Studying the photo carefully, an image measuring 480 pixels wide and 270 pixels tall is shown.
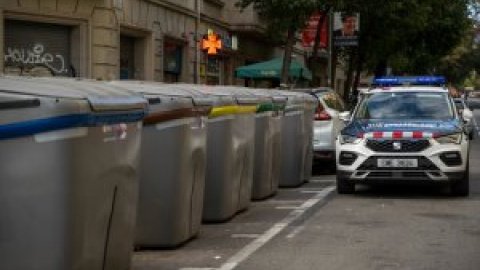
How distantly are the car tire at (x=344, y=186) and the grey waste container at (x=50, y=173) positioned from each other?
725cm

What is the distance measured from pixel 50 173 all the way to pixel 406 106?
882 centimetres

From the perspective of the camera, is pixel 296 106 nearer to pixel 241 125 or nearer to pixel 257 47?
pixel 241 125

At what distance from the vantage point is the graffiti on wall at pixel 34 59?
56.1ft

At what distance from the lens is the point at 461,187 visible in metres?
12.6

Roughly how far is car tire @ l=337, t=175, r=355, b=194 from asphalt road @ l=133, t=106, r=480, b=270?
140mm

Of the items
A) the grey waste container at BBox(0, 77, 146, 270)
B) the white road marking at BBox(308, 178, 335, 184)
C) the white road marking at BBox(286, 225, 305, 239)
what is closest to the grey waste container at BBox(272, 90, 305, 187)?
the white road marking at BBox(308, 178, 335, 184)

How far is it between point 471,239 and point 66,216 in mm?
4914

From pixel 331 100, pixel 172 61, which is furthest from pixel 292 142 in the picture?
pixel 172 61

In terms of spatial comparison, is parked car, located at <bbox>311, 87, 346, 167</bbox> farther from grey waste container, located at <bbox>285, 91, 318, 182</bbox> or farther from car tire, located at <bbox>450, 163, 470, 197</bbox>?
car tire, located at <bbox>450, 163, 470, 197</bbox>

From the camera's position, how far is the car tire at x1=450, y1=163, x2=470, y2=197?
12500 mm

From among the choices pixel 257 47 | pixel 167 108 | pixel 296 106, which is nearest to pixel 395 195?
pixel 296 106

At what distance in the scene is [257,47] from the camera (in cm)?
3547

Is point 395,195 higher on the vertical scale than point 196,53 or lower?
lower

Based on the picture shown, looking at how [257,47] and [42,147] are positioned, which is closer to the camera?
[42,147]
